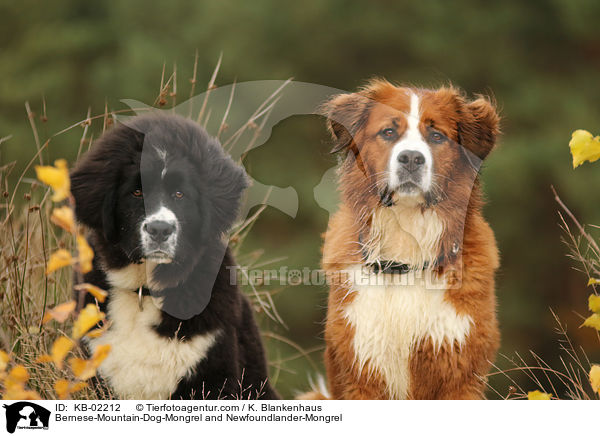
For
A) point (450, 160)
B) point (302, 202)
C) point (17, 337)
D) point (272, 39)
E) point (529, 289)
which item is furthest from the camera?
point (272, 39)

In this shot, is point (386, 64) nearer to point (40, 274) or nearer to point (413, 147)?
point (413, 147)

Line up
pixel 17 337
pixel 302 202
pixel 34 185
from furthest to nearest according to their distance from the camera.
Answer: pixel 302 202, pixel 34 185, pixel 17 337

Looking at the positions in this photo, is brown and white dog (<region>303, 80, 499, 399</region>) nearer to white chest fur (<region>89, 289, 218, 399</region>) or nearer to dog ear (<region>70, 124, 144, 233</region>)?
white chest fur (<region>89, 289, 218, 399</region>)

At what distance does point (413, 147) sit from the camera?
3.11 m

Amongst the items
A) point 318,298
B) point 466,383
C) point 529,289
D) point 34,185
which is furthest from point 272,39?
point 466,383

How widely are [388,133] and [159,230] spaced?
101 centimetres

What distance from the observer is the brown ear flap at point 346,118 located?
3334 mm

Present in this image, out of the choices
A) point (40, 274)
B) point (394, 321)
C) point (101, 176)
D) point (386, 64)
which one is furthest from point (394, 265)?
point (386, 64)

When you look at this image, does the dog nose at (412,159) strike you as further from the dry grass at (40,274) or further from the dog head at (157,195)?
the dry grass at (40,274)

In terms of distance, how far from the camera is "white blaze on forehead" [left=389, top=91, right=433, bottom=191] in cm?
311

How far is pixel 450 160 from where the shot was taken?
3195 mm

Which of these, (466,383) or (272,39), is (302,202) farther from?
(272,39)
